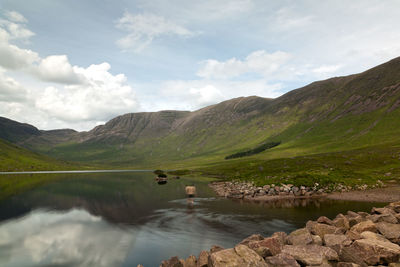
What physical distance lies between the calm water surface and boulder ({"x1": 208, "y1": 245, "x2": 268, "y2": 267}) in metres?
12.2

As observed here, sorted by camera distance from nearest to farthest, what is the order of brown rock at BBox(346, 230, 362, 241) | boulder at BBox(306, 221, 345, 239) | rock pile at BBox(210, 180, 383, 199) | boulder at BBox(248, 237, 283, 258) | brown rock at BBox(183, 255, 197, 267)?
boulder at BBox(248, 237, 283, 258)
brown rock at BBox(183, 255, 197, 267)
brown rock at BBox(346, 230, 362, 241)
boulder at BBox(306, 221, 345, 239)
rock pile at BBox(210, 180, 383, 199)

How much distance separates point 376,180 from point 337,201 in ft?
82.7

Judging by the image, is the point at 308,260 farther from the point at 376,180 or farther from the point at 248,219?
the point at 376,180

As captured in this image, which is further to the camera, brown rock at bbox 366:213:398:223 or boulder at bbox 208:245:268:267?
brown rock at bbox 366:213:398:223

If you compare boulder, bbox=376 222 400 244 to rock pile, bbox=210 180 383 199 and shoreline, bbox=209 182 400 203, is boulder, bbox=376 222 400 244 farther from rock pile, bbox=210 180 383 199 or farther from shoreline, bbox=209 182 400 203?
rock pile, bbox=210 180 383 199

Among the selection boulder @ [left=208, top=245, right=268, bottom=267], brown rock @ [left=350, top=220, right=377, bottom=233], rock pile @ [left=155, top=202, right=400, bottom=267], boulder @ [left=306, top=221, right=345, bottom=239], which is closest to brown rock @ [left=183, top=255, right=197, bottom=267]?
rock pile @ [left=155, top=202, right=400, bottom=267]

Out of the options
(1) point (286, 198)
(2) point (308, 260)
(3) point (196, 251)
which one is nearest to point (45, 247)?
(3) point (196, 251)

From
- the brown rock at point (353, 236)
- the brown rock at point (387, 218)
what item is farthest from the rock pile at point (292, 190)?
the brown rock at point (353, 236)

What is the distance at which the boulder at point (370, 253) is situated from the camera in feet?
58.9

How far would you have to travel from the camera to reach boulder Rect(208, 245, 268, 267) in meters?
16.9

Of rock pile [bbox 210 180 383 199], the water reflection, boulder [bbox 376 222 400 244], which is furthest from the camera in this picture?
rock pile [bbox 210 180 383 199]

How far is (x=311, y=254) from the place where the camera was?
18438mm

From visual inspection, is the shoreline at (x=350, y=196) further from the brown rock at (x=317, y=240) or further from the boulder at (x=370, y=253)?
the boulder at (x=370, y=253)

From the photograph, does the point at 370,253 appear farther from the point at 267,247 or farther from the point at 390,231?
the point at 267,247
